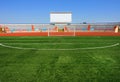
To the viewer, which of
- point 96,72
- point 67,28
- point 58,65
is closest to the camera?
point 96,72

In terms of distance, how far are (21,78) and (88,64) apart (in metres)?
2.23

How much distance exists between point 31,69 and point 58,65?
2.86ft

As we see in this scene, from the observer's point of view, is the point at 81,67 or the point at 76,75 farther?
the point at 81,67

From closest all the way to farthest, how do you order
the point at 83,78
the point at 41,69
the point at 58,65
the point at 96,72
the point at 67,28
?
the point at 83,78 < the point at 96,72 < the point at 41,69 < the point at 58,65 < the point at 67,28

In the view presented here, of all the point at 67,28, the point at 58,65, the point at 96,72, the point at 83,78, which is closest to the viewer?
the point at 83,78

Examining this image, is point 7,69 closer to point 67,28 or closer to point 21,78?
point 21,78

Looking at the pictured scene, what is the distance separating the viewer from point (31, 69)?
4797 mm

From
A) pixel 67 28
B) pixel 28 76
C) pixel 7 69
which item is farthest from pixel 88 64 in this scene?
pixel 67 28

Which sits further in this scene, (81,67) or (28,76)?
(81,67)

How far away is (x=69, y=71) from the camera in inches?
181

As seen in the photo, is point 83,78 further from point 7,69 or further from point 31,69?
point 7,69

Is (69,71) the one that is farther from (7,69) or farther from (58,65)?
(7,69)

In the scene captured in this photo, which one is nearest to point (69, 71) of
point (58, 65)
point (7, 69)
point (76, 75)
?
point (76, 75)

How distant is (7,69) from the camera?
478 centimetres
